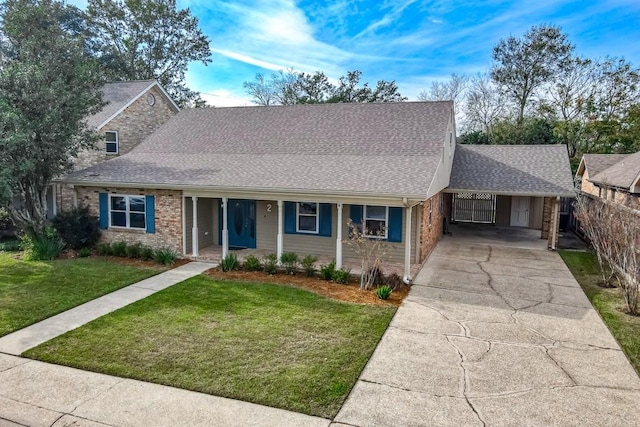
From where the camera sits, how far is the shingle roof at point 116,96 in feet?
59.3

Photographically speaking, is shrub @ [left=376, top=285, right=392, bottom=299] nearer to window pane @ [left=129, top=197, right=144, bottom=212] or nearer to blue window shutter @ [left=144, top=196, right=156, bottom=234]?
blue window shutter @ [left=144, top=196, right=156, bottom=234]

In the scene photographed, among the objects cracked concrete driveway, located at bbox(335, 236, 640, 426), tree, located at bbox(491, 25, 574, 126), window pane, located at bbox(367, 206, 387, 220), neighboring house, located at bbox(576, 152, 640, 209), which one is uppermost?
tree, located at bbox(491, 25, 574, 126)

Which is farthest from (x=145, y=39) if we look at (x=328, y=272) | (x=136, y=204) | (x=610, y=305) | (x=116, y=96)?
(x=610, y=305)

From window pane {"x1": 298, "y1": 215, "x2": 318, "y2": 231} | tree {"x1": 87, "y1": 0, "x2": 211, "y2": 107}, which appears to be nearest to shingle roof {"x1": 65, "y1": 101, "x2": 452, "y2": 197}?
window pane {"x1": 298, "y1": 215, "x2": 318, "y2": 231}

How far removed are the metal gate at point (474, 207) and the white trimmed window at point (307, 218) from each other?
A: 1150 cm

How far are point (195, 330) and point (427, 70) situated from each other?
117 feet

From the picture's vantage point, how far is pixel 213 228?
15.2m

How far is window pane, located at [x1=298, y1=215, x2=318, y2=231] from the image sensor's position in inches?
545

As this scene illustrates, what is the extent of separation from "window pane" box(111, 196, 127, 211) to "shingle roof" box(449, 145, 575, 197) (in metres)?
12.2

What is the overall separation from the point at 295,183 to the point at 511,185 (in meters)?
9.57

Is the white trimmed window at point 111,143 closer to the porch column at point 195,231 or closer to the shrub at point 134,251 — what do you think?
the shrub at point 134,251

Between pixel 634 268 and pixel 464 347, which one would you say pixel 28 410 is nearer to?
pixel 464 347

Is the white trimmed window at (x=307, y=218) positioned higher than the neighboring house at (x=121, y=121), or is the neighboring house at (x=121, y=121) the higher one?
the neighboring house at (x=121, y=121)

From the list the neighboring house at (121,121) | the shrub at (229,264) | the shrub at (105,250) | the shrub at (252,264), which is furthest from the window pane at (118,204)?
the shrub at (252,264)
